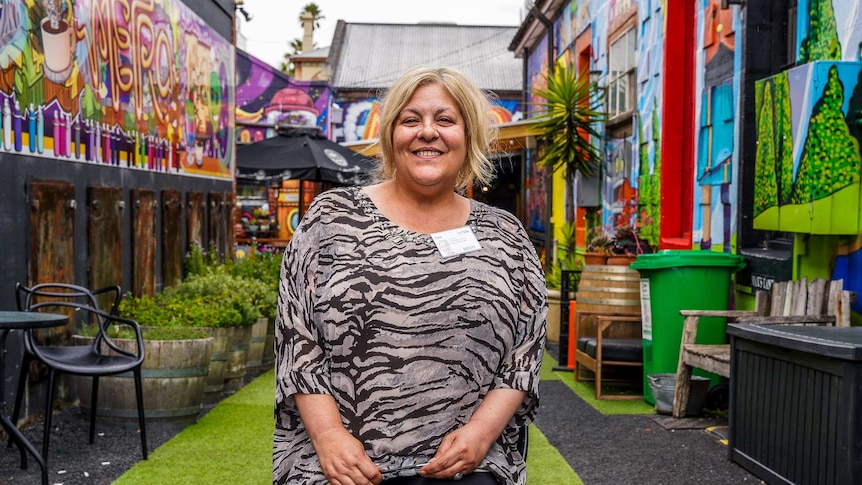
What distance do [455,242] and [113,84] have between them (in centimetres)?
635

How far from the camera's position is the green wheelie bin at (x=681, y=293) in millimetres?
7582

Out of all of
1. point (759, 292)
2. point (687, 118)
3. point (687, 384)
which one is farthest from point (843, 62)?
point (687, 118)

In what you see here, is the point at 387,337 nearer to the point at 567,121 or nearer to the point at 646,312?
the point at 646,312

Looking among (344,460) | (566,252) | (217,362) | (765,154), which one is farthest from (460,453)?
(566,252)

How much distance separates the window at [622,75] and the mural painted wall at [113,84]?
4951 millimetres

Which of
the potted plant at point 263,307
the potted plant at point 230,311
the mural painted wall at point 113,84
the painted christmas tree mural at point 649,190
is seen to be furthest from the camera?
the painted christmas tree mural at point 649,190

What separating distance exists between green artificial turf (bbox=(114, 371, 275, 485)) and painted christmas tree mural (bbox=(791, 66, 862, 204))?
11.3 ft

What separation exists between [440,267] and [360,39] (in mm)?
38944

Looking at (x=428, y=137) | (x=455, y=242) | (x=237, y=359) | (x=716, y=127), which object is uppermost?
(x=716, y=127)

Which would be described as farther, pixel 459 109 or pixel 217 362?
pixel 217 362

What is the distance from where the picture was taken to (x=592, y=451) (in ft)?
21.4

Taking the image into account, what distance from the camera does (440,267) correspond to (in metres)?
2.63

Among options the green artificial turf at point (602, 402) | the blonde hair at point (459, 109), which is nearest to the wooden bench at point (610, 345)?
the green artificial turf at point (602, 402)

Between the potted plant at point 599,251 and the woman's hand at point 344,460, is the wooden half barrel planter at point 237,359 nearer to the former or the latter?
the potted plant at point 599,251
